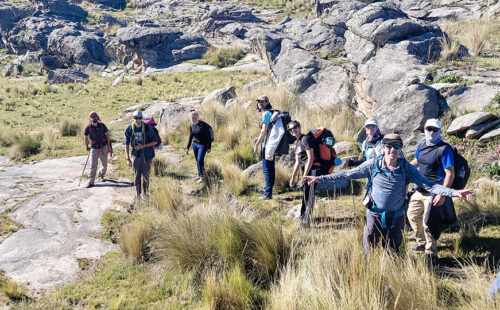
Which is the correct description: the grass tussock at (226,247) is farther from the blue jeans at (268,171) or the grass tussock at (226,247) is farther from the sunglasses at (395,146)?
the blue jeans at (268,171)

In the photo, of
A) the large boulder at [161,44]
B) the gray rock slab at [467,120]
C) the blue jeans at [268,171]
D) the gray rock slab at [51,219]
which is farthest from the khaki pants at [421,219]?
the large boulder at [161,44]

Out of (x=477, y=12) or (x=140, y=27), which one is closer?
(x=477, y=12)

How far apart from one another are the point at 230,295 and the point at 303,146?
2.54m

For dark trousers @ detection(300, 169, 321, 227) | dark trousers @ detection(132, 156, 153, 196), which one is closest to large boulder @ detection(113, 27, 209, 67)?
dark trousers @ detection(132, 156, 153, 196)

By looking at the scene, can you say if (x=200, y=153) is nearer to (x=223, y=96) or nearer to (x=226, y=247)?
(x=226, y=247)

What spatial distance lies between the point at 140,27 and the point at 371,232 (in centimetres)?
3327

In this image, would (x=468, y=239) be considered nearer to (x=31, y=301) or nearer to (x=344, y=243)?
(x=344, y=243)

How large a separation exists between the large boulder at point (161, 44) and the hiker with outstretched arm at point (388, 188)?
1102 inches

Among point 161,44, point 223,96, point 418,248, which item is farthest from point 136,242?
point 161,44

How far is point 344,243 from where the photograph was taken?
367cm

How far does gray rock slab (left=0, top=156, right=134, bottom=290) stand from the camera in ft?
14.8

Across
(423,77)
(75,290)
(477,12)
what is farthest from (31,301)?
(477,12)

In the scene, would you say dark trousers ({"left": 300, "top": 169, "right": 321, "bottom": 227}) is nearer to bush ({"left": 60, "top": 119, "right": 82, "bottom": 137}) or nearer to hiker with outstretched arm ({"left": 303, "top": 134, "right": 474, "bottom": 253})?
hiker with outstretched arm ({"left": 303, "top": 134, "right": 474, "bottom": 253})

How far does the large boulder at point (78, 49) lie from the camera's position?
34625 mm
